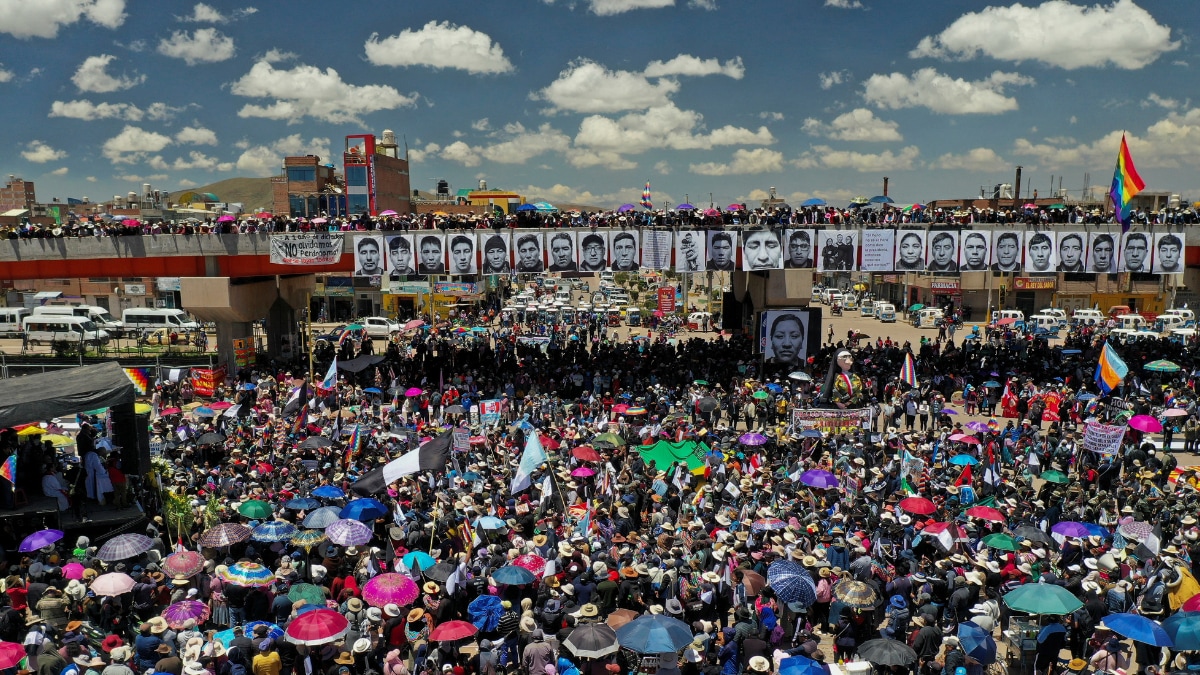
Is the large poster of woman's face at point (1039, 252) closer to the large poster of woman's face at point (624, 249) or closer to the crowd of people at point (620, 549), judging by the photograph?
the crowd of people at point (620, 549)

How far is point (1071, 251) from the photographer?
97.3ft

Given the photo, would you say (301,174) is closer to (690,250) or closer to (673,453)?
(690,250)

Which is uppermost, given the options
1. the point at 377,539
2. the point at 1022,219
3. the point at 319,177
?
the point at 319,177

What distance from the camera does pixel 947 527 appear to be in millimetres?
12664

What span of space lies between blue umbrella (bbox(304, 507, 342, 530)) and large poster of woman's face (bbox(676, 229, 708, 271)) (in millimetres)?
18756

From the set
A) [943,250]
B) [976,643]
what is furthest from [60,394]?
[943,250]

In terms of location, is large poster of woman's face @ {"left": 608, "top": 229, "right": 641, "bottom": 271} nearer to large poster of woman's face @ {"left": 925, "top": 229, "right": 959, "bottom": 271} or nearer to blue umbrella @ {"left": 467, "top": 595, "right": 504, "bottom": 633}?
large poster of woman's face @ {"left": 925, "top": 229, "right": 959, "bottom": 271}

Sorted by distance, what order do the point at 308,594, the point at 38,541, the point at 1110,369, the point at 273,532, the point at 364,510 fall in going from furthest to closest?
the point at 1110,369 < the point at 364,510 < the point at 38,541 < the point at 273,532 < the point at 308,594

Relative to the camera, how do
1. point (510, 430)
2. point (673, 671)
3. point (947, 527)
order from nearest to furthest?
point (673, 671) → point (947, 527) → point (510, 430)

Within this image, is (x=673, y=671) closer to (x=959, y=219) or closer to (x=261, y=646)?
(x=261, y=646)

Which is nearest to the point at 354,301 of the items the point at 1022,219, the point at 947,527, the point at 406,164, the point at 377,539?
the point at 406,164

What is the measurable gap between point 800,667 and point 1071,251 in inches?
1035

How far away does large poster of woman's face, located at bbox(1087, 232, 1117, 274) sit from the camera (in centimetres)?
2953

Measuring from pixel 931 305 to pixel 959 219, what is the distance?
105 feet
